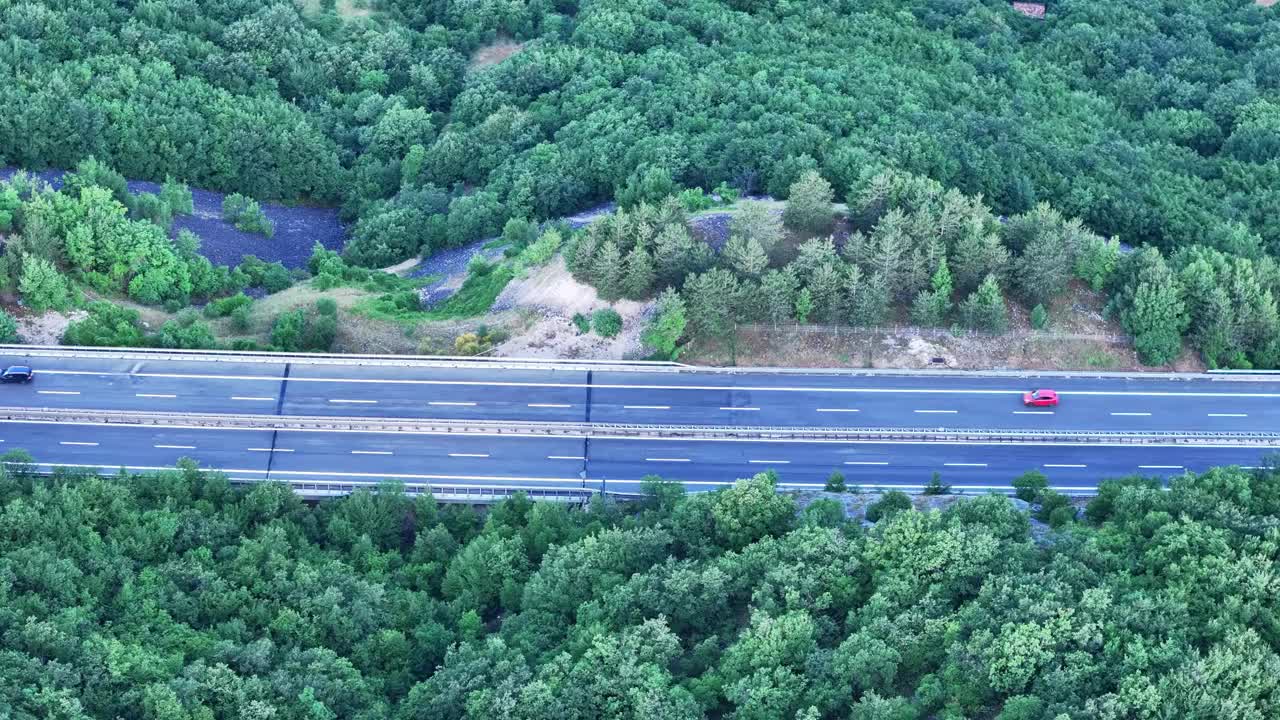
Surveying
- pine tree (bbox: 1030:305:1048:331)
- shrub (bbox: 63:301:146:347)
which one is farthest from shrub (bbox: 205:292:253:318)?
pine tree (bbox: 1030:305:1048:331)

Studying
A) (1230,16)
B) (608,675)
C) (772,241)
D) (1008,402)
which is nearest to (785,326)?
(772,241)

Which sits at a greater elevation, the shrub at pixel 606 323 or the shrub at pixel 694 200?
the shrub at pixel 694 200

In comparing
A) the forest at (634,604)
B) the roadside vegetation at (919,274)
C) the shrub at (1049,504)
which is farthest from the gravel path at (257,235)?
the shrub at (1049,504)

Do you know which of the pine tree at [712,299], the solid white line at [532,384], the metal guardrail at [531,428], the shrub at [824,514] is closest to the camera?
the shrub at [824,514]

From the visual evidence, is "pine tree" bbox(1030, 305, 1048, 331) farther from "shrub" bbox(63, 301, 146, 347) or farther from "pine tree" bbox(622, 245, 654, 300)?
"shrub" bbox(63, 301, 146, 347)

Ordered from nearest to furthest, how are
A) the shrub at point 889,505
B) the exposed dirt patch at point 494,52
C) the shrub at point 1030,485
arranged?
the shrub at point 889,505 → the shrub at point 1030,485 → the exposed dirt patch at point 494,52

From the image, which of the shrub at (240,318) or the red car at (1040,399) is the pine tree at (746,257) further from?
the shrub at (240,318)
